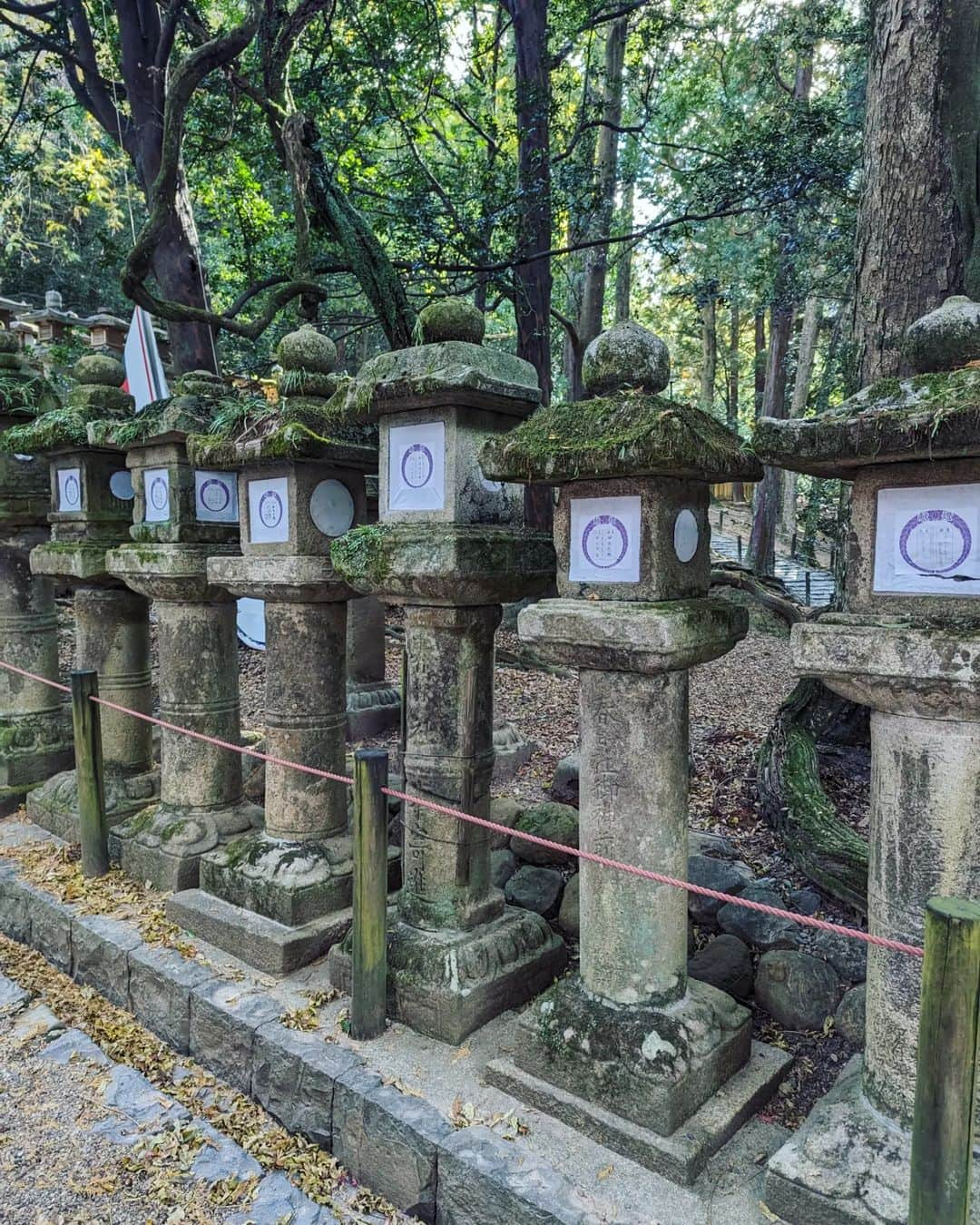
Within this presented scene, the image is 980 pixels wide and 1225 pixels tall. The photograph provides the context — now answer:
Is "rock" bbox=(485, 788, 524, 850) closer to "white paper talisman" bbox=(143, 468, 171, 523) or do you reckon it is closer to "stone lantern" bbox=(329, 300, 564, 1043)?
"stone lantern" bbox=(329, 300, 564, 1043)

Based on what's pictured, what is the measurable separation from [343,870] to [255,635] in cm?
544

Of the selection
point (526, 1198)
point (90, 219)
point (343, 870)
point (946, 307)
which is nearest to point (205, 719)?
point (343, 870)

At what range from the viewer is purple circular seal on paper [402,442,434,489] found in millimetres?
3105

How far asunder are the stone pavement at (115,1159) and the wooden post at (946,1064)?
1.67 metres

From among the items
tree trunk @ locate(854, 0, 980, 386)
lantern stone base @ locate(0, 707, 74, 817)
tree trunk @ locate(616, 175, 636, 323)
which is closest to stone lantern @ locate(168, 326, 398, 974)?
lantern stone base @ locate(0, 707, 74, 817)

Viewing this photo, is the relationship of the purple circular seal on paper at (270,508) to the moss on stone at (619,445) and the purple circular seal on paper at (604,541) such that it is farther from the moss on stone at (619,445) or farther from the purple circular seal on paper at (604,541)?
the purple circular seal on paper at (604,541)

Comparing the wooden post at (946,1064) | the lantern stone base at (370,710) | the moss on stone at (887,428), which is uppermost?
the moss on stone at (887,428)

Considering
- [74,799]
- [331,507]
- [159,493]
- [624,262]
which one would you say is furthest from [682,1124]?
[624,262]

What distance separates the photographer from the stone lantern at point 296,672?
3.56 meters

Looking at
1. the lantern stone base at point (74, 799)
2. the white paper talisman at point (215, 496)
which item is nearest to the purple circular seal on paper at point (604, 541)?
the white paper talisman at point (215, 496)

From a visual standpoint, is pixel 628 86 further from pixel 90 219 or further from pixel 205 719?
pixel 90 219

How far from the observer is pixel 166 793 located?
4.43 meters

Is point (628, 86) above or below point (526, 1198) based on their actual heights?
above

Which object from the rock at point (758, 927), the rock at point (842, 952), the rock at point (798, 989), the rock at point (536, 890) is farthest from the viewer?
the rock at point (536, 890)
